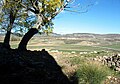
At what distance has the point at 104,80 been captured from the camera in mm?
12180

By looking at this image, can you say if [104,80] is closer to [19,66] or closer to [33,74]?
[33,74]

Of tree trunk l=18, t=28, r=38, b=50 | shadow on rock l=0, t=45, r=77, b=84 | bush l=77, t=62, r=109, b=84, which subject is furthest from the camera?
tree trunk l=18, t=28, r=38, b=50

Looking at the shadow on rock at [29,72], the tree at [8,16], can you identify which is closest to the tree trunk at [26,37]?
the tree at [8,16]

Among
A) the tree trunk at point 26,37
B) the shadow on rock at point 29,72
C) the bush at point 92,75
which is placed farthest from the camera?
the tree trunk at point 26,37

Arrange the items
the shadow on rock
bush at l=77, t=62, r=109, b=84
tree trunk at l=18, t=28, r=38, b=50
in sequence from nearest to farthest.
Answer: the shadow on rock → bush at l=77, t=62, r=109, b=84 → tree trunk at l=18, t=28, r=38, b=50

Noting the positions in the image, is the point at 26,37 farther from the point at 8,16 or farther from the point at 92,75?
the point at 92,75

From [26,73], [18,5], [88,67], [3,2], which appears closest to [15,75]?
[26,73]

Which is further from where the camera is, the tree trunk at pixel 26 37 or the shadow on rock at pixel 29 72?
the tree trunk at pixel 26 37

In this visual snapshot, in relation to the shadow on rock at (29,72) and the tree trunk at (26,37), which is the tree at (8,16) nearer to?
the tree trunk at (26,37)

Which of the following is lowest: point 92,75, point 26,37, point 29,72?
point 92,75

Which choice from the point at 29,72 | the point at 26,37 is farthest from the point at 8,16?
the point at 29,72

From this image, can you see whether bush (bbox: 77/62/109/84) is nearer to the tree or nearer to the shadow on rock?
the shadow on rock

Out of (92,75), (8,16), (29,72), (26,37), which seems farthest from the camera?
(8,16)

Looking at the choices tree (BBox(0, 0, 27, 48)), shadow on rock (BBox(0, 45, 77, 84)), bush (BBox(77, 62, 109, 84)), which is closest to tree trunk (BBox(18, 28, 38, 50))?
tree (BBox(0, 0, 27, 48))
